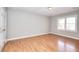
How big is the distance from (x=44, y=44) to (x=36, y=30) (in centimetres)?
48

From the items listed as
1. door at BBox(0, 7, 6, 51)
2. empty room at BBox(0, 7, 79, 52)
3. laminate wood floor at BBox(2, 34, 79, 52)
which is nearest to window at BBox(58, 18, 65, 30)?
empty room at BBox(0, 7, 79, 52)

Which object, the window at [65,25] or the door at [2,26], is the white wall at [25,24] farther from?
the window at [65,25]

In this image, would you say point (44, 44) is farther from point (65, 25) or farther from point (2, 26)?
point (2, 26)

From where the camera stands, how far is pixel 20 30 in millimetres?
1890

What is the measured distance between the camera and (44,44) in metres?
2.14

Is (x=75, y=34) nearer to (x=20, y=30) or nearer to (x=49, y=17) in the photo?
(x=49, y=17)

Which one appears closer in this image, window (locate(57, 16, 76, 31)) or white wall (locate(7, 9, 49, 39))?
white wall (locate(7, 9, 49, 39))

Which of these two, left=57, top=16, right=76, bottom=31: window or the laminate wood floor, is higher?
left=57, top=16, right=76, bottom=31: window

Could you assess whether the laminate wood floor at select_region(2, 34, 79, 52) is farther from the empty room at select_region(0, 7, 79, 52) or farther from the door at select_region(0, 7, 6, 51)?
the door at select_region(0, 7, 6, 51)

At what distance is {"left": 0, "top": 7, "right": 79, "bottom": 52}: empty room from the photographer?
67.4 inches

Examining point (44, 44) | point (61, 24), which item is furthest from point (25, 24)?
point (61, 24)

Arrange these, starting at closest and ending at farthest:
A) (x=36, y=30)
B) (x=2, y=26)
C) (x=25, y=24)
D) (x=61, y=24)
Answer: (x=2, y=26)
(x=25, y=24)
(x=36, y=30)
(x=61, y=24)
